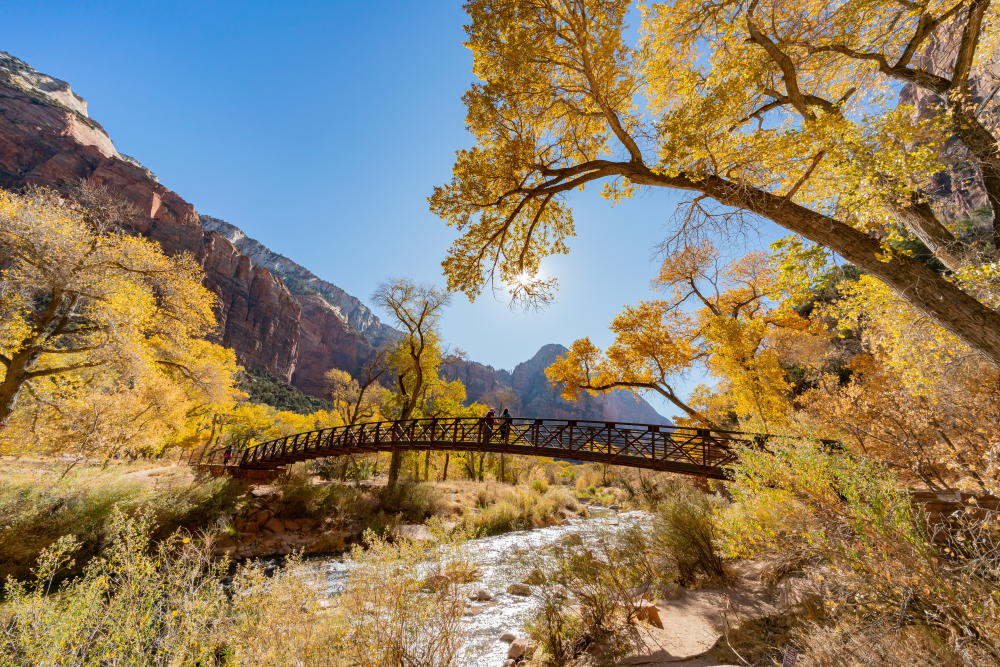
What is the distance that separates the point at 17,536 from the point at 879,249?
Result: 15.5 meters

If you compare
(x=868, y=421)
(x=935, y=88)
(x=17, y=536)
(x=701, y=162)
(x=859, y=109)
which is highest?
(x=859, y=109)

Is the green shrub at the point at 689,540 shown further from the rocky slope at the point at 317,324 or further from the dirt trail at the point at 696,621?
Result: the rocky slope at the point at 317,324

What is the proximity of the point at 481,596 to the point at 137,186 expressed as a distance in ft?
334

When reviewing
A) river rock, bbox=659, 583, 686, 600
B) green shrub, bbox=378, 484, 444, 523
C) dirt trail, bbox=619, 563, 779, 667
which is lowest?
green shrub, bbox=378, 484, 444, 523

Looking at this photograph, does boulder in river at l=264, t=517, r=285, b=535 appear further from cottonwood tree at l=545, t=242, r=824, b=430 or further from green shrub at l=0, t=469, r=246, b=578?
cottonwood tree at l=545, t=242, r=824, b=430

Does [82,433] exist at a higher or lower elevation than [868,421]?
lower

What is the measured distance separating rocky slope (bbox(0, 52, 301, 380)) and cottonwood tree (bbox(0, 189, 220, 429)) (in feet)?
175

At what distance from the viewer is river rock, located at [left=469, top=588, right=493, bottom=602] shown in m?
7.41

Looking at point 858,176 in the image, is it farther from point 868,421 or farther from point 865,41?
point 868,421

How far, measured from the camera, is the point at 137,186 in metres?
69.2

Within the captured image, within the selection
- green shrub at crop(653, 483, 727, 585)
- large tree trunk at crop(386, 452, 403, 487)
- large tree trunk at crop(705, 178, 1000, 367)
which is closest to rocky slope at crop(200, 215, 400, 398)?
large tree trunk at crop(386, 452, 403, 487)

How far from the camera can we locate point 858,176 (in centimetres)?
404

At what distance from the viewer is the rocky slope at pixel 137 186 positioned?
6194cm

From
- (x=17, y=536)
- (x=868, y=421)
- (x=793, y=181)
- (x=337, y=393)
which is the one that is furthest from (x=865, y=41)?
(x=337, y=393)
